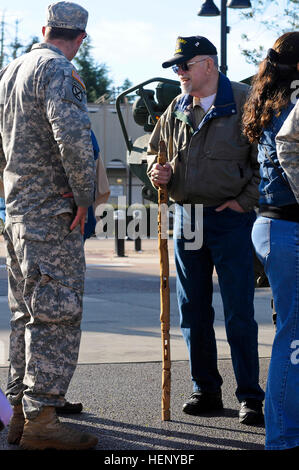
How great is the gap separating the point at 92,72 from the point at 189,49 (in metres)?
80.7

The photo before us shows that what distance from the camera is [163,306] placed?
4828 mm

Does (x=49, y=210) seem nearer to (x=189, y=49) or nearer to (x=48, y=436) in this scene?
(x=48, y=436)

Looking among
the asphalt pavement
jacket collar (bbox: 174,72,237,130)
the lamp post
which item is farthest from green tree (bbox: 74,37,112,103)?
jacket collar (bbox: 174,72,237,130)

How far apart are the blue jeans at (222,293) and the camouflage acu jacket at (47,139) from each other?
102cm

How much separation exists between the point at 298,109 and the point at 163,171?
146 cm

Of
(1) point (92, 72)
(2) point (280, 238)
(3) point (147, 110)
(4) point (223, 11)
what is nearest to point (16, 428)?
(2) point (280, 238)

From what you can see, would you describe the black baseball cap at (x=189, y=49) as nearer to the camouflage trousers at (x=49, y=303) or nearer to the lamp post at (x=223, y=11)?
the camouflage trousers at (x=49, y=303)

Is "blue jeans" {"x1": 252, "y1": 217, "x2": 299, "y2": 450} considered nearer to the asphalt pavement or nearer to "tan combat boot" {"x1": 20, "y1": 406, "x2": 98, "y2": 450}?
the asphalt pavement

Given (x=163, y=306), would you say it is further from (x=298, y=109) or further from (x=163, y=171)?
(x=298, y=109)

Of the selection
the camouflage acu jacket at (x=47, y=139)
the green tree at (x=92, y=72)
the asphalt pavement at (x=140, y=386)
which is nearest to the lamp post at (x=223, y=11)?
the asphalt pavement at (x=140, y=386)

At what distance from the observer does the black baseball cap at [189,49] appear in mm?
4844

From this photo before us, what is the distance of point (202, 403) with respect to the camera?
493 centimetres

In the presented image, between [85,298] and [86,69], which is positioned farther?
[86,69]

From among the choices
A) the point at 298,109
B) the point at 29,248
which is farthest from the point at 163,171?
the point at 298,109
